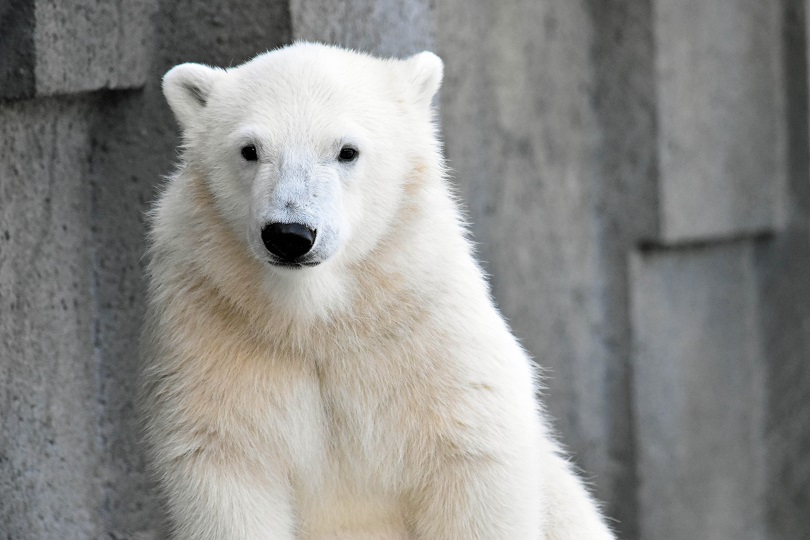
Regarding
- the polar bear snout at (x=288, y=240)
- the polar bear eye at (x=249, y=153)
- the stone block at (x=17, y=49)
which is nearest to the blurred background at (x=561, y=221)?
the stone block at (x=17, y=49)

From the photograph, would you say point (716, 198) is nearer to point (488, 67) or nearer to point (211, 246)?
point (488, 67)

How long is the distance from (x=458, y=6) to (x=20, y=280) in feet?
6.40

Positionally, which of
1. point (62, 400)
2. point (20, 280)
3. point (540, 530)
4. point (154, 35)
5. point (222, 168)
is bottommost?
point (540, 530)

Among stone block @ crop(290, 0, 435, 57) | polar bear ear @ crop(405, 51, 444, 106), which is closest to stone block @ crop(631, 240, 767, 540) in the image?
stone block @ crop(290, 0, 435, 57)

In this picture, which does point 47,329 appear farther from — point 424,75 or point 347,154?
point 424,75

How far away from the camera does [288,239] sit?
7.41 ft

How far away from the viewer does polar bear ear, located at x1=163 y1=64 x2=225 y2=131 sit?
266 centimetres

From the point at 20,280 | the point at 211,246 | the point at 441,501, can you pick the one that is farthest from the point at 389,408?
the point at 20,280

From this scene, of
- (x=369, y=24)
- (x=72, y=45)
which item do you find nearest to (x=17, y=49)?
(x=72, y=45)

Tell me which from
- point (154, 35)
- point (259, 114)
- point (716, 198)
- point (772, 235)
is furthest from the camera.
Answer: point (772, 235)

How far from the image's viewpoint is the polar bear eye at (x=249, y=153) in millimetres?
2467

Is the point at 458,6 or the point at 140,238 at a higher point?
the point at 458,6

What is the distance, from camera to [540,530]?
2797 mm

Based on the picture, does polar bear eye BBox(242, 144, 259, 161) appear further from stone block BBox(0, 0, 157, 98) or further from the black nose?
stone block BBox(0, 0, 157, 98)
